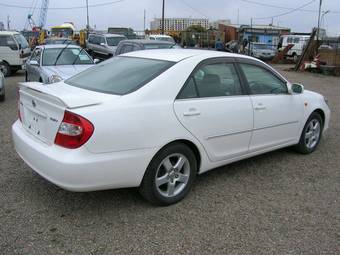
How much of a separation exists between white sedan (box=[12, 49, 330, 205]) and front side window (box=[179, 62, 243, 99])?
0.04 feet

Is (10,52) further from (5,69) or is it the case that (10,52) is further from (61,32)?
(61,32)

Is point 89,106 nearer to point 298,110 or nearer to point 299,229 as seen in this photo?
point 299,229

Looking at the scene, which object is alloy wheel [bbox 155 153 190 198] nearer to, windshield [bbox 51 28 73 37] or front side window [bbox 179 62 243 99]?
front side window [bbox 179 62 243 99]

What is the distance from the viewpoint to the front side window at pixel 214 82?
427cm

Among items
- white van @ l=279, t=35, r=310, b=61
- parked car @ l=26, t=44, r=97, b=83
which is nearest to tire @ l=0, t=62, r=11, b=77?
parked car @ l=26, t=44, r=97, b=83

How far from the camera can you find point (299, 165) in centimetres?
552

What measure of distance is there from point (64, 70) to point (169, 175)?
6433mm

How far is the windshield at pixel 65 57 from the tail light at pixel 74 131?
290 inches

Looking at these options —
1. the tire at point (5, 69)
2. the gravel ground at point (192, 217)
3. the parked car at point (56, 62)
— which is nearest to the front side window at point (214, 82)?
the gravel ground at point (192, 217)

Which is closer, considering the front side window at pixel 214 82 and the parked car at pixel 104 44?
the front side window at pixel 214 82

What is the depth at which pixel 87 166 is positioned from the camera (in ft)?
11.4

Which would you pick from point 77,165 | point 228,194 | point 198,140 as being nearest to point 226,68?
point 198,140

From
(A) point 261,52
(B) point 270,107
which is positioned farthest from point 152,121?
(A) point 261,52

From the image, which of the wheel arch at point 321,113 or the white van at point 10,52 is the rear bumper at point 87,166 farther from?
the white van at point 10,52
